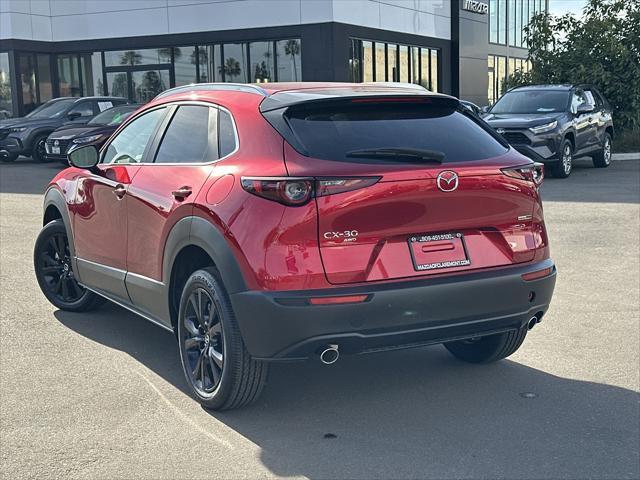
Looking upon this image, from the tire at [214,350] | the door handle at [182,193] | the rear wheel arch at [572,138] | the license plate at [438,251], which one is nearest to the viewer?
the license plate at [438,251]

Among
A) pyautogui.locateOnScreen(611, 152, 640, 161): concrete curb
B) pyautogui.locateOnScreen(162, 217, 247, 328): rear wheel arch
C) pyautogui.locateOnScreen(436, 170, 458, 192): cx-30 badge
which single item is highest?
pyautogui.locateOnScreen(436, 170, 458, 192): cx-30 badge

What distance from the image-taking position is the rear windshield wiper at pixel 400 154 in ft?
13.7

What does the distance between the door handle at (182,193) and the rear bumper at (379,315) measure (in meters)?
0.77

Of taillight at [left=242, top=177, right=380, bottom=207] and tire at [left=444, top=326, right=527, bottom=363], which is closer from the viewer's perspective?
taillight at [left=242, top=177, right=380, bottom=207]

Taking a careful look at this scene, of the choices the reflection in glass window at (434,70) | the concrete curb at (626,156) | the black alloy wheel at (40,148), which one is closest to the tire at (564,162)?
the concrete curb at (626,156)

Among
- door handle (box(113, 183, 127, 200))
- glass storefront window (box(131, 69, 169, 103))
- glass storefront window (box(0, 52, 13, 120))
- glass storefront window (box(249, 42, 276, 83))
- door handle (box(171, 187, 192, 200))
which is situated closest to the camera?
door handle (box(171, 187, 192, 200))

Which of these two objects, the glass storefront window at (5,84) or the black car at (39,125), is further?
the glass storefront window at (5,84)

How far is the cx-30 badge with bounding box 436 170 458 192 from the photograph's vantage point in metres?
4.21

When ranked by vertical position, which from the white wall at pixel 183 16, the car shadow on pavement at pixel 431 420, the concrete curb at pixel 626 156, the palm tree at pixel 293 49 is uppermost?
the white wall at pixel 183 16

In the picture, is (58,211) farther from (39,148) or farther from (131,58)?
(131,58)

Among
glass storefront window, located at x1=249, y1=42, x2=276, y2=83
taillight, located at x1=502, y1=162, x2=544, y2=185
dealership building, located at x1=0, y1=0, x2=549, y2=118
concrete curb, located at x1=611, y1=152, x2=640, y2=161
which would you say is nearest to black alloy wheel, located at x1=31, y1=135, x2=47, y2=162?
dealership building, located at x1=0, y1=0, x2=549, y2=118

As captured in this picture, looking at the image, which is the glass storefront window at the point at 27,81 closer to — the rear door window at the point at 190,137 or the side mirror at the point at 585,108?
the side mirror at the point at 585,108

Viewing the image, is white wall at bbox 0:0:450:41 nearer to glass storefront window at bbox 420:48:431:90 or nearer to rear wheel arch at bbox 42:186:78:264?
glass storefront window at bbox 420:48:431:90

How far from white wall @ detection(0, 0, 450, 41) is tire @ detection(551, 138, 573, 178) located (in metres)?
11.1
